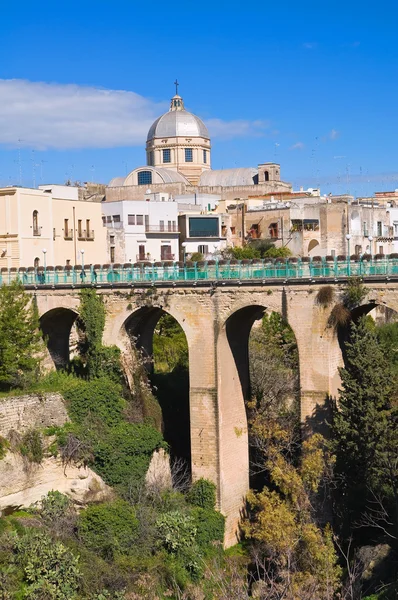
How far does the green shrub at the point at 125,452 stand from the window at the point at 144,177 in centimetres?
3813

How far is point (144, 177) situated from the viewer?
2547 inches

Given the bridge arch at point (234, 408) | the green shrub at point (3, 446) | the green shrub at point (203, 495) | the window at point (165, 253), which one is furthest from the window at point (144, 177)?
the green shrub at point (3, 446)

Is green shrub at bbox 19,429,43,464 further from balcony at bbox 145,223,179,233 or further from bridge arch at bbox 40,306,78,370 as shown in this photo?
balcony at bbox 145,223,179,233

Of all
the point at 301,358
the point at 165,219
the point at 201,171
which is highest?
the point at 201,171

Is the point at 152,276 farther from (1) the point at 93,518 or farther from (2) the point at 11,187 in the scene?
(2) the point at 11,187

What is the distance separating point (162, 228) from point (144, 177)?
51.4ft

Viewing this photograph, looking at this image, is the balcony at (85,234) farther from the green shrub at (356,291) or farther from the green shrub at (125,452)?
the green shrub at (356,291)

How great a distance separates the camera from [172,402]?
32594mm

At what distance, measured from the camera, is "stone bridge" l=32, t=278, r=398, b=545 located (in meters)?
26.0

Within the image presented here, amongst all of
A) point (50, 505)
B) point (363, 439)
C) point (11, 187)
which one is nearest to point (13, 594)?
point (50, 505)

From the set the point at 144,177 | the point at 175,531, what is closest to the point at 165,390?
the point at 175,531

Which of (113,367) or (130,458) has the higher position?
(113,367)

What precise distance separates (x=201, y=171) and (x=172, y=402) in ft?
138

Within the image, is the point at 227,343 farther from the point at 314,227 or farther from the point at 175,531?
the point at 314,227
